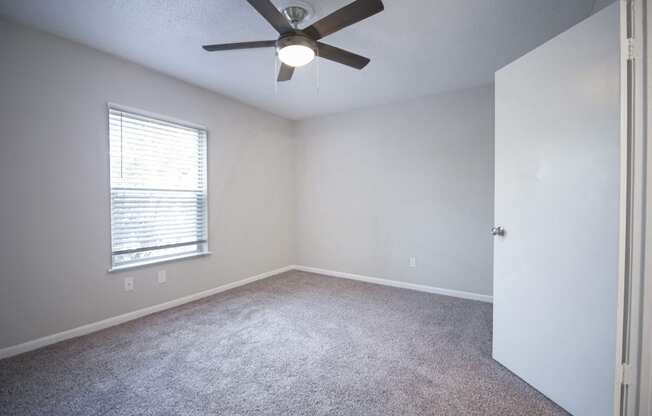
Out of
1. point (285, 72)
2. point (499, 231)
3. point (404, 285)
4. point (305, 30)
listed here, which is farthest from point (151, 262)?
point (499, 231)

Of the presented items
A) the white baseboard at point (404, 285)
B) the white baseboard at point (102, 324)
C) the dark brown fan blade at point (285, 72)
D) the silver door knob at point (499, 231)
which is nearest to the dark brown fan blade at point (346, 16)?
the dark brown fan blade at point (285, 72)

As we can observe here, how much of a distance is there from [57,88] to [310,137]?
116 inches

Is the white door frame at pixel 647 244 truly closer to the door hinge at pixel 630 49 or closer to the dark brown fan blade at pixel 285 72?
the door hinge at pixel 630 49

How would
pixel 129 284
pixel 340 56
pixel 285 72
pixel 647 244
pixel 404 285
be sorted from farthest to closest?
1. pixel 404 285
2. pixel 129 284
3. pixel 285 72
4. pixel 340 56
5. pixel 647 244

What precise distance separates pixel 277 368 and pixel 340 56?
221cm

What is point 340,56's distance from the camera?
6.12ft

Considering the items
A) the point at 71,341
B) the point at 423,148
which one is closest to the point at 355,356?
the point at 71,341

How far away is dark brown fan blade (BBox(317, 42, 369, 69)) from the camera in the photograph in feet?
5.78

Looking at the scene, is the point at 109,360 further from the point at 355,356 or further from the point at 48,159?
the point at 355,356

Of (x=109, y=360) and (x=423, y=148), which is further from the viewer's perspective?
(x=423, y=148)

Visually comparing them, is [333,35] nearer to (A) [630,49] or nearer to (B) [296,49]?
(B) [296,49]

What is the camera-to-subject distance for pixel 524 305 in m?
1.73

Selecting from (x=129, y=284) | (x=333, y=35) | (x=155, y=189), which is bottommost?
(x=129, y=284)

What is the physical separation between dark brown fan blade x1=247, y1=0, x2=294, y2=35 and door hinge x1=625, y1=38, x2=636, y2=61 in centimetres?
154
